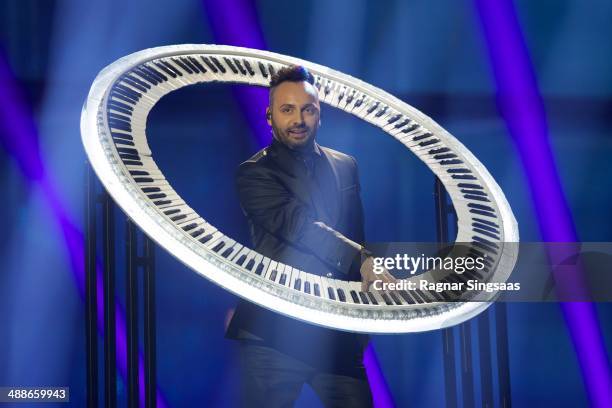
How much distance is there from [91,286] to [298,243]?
54 centimetres

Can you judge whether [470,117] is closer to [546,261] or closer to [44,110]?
[546,261]

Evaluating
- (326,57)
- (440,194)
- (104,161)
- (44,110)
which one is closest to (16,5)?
(44,110)

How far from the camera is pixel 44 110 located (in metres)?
2.67

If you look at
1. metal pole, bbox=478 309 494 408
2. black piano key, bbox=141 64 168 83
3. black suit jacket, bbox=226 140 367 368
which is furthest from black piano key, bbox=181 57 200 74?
metal pole, bbox=478 309 494 408

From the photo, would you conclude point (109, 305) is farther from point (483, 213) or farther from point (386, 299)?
point (483, 213)

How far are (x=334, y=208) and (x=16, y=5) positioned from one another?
156 cm

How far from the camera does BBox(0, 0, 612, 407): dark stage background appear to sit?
106 inches

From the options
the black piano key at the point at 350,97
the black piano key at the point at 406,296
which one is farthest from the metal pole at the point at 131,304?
the black piano key at the point at 350,97

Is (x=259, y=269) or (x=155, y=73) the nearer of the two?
(x=259, y=269)

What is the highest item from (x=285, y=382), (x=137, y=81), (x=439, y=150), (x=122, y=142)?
(x=137, y=81)

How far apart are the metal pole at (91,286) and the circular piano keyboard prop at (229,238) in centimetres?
24

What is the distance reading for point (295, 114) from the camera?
6.33ft

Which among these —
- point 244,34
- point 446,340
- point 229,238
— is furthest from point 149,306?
point 244,34

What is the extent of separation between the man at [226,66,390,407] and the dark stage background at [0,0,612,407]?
804 mm
